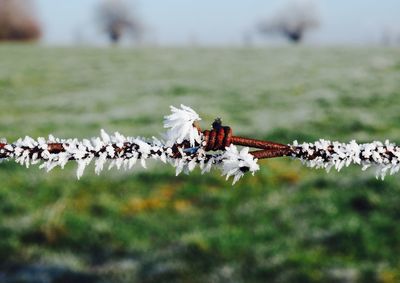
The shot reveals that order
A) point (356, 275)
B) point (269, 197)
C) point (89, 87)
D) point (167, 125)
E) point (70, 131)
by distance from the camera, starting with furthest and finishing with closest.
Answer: point (89, 87)
point (70, 131)
point (269, 197)
point (356, 275)
point (167, 125)

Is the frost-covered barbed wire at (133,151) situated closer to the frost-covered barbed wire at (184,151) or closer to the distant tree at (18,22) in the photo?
the frost-covered barbed wire at (184,151)

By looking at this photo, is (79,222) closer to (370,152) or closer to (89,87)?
(370,152)

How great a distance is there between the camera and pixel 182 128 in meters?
1.36

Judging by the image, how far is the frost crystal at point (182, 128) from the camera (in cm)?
135

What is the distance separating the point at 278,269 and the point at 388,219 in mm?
1912

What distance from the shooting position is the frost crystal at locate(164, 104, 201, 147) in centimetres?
135

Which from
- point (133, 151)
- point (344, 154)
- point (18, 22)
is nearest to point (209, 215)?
point (344, 154)

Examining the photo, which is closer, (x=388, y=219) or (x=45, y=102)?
(x=388, y=219)

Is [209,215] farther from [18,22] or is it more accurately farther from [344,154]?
[18,22]

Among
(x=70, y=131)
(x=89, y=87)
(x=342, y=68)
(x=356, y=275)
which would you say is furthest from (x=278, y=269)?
(x=342, y=68)

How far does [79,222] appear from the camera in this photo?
6613mm

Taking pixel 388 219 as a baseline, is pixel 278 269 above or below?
below

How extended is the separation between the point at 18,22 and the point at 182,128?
83.1 meters

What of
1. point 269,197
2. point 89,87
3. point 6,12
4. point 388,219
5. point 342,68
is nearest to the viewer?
point 388,219
